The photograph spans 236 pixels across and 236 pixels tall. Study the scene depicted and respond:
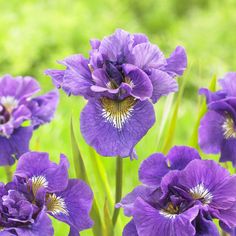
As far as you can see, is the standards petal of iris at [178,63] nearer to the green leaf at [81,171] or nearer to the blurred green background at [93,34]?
the green leaf at [81,171]

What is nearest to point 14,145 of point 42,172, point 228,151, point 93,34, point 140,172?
point 42,172

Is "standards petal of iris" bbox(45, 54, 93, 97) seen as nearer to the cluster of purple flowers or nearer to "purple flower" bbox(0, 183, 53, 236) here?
the cluster of purple flowers

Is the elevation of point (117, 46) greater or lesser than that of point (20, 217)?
greater

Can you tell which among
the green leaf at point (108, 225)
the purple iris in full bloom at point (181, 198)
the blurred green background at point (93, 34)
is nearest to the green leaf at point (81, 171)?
the green leaf at point (108, 225)

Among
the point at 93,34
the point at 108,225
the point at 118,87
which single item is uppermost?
the point at 93,34

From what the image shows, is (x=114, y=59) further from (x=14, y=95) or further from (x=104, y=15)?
(x=104, y=15)

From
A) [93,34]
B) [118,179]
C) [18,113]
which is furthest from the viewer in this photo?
[93,34]

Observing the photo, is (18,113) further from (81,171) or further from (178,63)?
(178,63)
